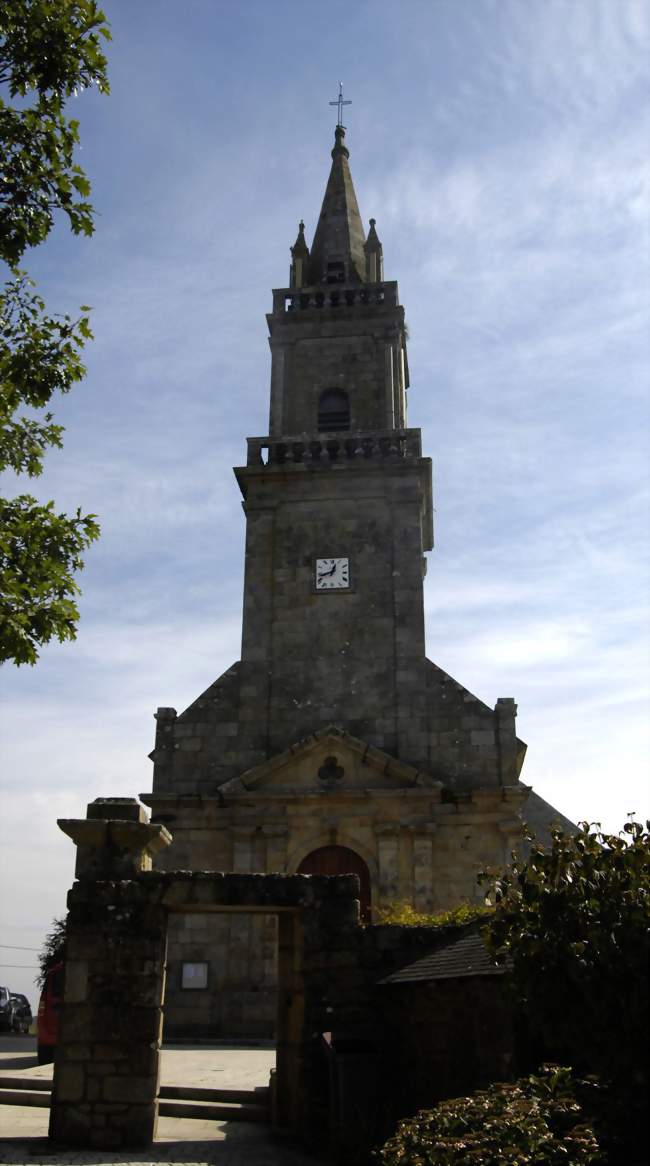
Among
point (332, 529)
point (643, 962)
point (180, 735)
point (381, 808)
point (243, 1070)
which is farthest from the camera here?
point (332, 529)

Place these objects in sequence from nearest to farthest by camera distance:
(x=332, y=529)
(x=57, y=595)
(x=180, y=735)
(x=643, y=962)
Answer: (x=643, y=962), (x=57, y=595), (x=180, y=735), (x=332, y=529)

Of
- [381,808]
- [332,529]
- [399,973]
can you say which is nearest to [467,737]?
[381,808]

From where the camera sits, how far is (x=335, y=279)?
25.6 m

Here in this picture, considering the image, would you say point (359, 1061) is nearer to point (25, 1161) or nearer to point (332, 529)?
point (25, 1161)

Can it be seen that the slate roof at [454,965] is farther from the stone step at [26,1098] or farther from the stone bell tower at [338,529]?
the stone bell tower at [338,529]

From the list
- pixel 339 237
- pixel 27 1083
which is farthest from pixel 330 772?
pixel 339 237

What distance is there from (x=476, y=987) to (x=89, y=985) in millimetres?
3372

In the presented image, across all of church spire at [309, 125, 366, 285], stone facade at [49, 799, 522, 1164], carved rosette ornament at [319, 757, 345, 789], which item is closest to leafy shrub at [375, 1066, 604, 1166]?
stone facade at [49, 799, 522, 1164]

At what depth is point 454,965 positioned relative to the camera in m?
9.01

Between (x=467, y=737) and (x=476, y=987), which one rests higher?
(x=467, y=737)

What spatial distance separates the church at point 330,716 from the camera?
18094 millimetres

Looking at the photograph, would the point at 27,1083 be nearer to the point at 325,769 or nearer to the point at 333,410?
the point at 325,769

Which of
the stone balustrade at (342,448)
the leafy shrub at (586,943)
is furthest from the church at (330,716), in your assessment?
the leafy shrub at (586,943)

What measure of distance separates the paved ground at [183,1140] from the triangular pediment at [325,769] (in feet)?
20.3
